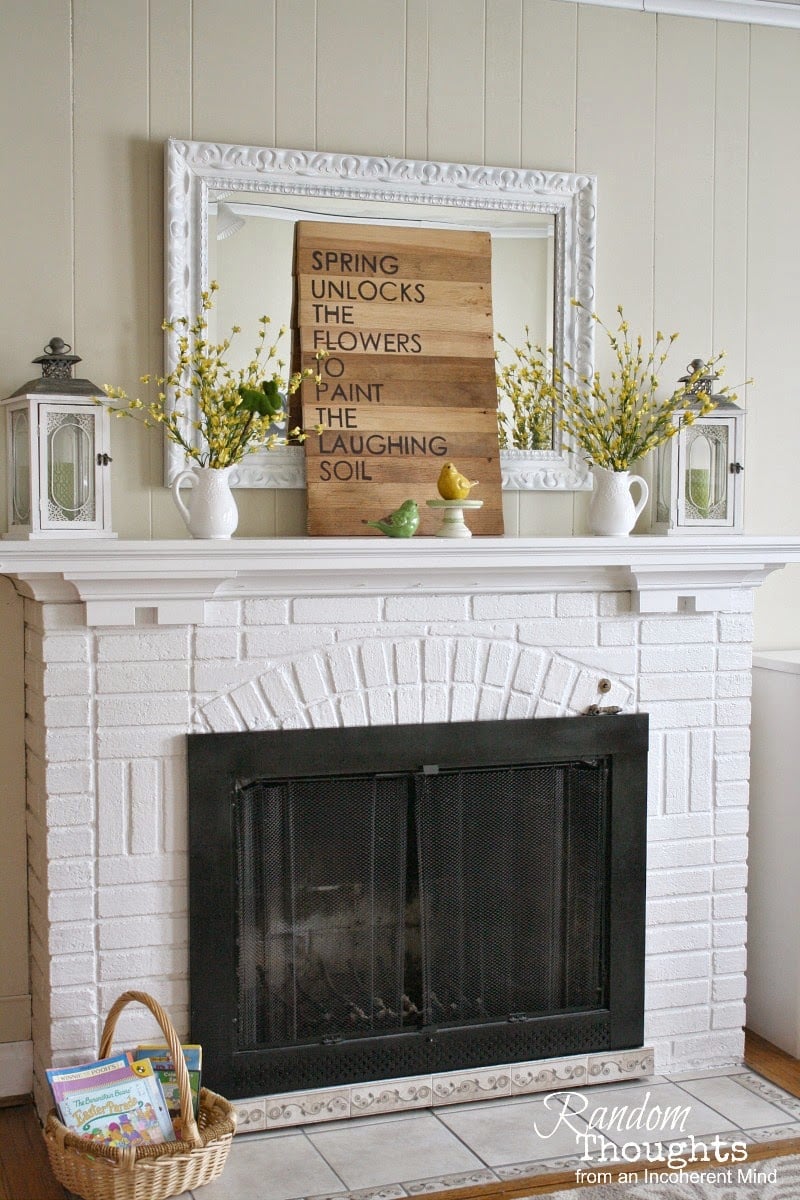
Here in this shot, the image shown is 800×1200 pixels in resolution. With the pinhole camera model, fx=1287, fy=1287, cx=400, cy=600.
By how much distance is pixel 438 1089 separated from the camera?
2.86 meters

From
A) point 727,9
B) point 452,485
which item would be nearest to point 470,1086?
point 452,485

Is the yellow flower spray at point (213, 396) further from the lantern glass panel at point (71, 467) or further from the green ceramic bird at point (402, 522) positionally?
the green ceramic bird at point (402, 522)

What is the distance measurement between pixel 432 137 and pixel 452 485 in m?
0.88

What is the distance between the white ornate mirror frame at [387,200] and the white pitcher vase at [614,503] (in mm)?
161

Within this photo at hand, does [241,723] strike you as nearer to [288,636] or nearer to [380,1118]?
[288,636]

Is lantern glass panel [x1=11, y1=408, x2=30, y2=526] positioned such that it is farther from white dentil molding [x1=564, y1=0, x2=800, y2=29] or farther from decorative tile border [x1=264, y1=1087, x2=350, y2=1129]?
white dentil molding [x1=564, y1=0, x2=800, y2=29]

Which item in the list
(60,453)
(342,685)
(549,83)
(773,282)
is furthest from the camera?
(773,282)

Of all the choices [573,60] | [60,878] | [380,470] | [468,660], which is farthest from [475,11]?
[60,878]

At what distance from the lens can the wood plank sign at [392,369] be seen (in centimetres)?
294

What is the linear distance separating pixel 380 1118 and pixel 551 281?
1.98 metres

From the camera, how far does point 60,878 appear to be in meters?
2.65

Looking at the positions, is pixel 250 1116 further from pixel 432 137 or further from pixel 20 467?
pixel 432 137

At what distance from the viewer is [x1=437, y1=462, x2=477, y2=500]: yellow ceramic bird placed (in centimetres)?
281

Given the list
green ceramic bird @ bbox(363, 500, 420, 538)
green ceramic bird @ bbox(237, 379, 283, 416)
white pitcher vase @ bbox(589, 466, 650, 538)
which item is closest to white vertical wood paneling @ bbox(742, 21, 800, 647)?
white pitcher vase @ bbox(589, 466, 650, 538)
